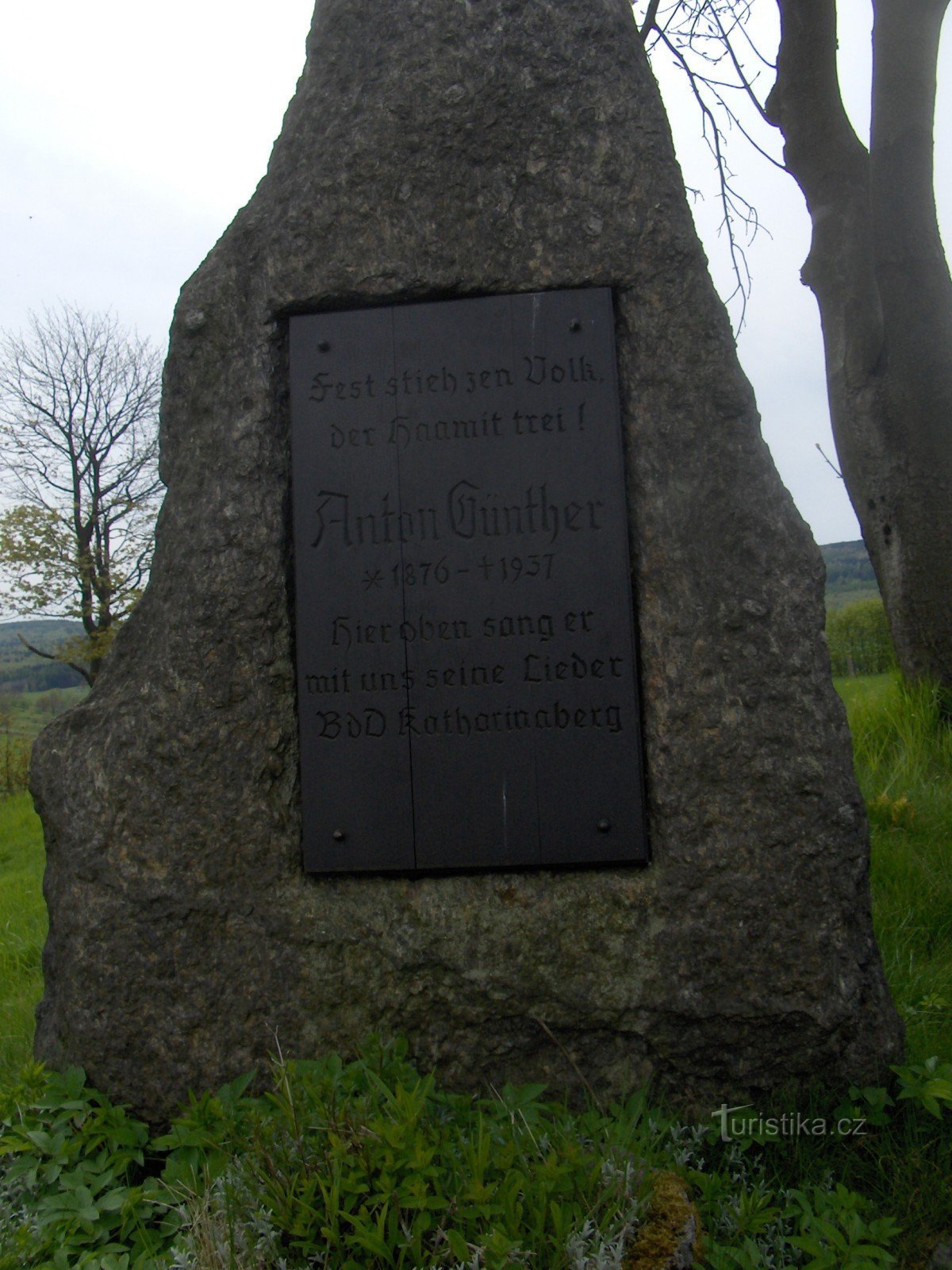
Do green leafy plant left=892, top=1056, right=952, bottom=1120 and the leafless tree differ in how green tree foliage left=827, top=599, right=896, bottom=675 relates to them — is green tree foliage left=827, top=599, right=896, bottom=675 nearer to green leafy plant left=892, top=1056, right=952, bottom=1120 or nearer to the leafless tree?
the leafless tree

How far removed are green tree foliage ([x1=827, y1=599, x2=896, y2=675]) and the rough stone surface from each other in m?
5.01

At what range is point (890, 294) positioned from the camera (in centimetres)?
498

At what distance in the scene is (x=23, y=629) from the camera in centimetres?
2830

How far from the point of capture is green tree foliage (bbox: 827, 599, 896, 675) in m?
8.08

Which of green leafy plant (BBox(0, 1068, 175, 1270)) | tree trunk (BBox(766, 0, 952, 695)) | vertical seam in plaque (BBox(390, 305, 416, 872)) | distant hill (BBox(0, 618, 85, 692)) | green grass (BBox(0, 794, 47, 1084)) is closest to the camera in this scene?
green leafy plant (BBox(0, 1068, 175, 1270))

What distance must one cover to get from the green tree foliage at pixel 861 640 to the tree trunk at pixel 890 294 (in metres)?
1.95

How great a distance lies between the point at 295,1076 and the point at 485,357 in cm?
165

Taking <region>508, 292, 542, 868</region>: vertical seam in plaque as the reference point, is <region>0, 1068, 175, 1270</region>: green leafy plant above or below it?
below

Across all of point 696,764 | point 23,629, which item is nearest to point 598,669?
point 696,764

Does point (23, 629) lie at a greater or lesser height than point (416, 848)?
greater

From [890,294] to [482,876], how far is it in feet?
13.6

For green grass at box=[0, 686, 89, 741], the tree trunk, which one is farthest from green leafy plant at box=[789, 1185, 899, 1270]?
green grass at box=[0, 686, 89, 741]

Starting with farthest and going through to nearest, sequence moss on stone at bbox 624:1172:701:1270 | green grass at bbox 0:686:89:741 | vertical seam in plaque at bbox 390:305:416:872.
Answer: green grass at bbox 0:686:89:741 < vertical seam in plaque at bbox 390:305:416:872 < moss on stone at bbox 624:1172:701:1270

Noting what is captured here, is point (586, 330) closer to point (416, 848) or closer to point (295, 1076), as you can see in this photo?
point (416, 848)
